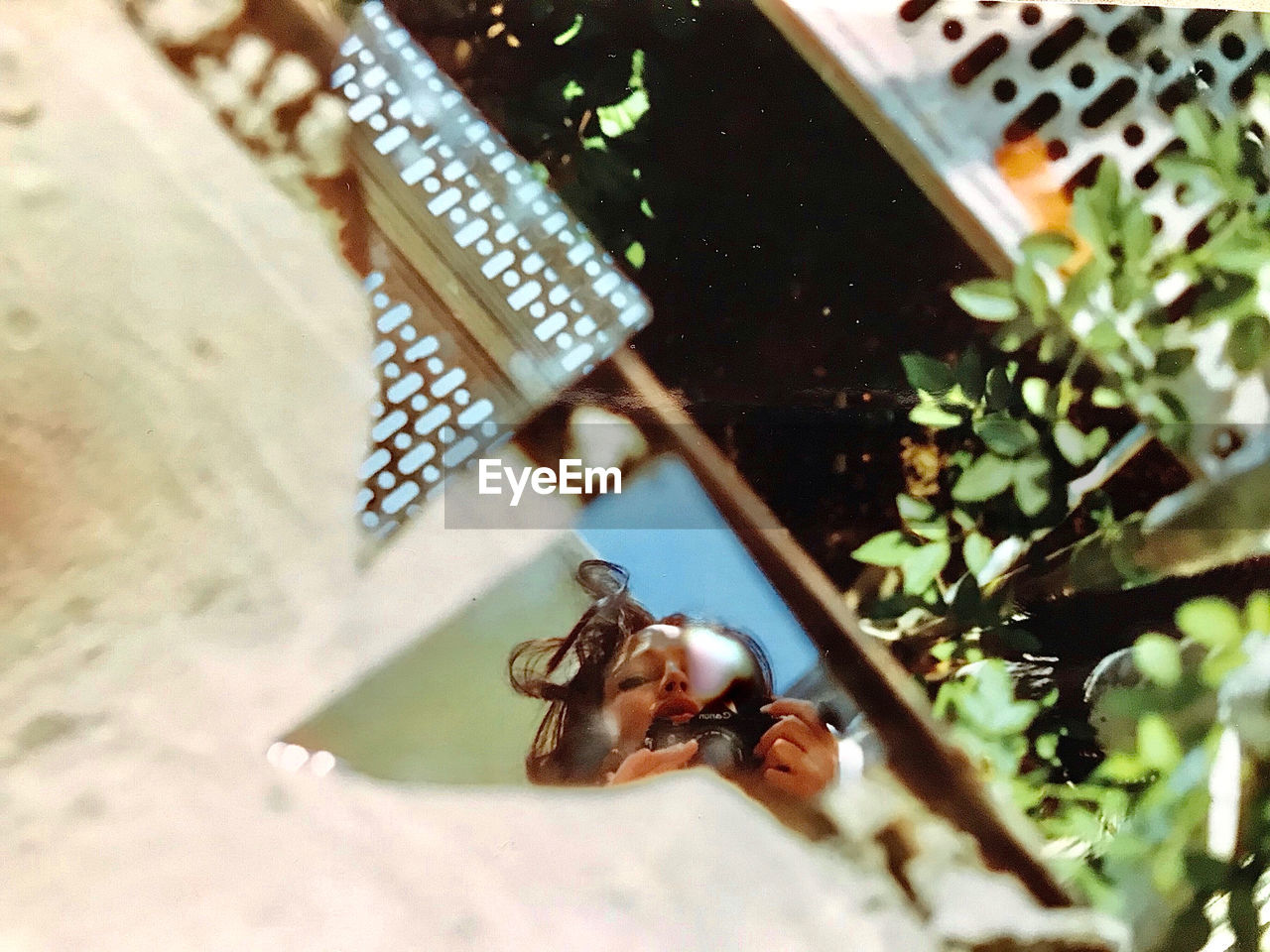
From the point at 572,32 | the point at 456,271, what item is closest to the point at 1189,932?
the point at 456,271

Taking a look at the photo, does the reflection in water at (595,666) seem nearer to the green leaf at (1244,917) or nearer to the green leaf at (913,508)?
the green leaf at (913,508)

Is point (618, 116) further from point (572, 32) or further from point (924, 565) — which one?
point (924, 565)

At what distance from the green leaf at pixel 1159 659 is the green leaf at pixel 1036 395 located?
288 millimetres

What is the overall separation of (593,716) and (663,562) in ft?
A: 0.63

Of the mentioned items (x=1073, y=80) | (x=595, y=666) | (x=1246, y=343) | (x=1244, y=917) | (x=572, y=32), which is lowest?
(x=1244, y=917)

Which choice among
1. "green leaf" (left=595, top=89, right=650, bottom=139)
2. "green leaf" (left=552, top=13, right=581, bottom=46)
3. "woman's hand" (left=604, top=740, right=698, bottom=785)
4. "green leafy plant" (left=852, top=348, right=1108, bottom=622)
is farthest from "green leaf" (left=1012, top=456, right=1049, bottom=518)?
"green leaf" (left=552, top=13, right=581, bottom=46)

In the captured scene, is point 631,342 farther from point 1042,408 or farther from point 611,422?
point 1042,408

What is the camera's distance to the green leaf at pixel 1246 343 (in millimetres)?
856

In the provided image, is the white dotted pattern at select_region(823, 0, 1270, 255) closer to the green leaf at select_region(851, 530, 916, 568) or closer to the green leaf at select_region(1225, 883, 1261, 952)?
the green leaf at select_region(851, 530, 916, 568)

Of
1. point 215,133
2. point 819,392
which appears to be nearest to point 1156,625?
point 819,392

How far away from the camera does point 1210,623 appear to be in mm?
853

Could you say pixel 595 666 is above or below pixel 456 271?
below

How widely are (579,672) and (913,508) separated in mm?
424

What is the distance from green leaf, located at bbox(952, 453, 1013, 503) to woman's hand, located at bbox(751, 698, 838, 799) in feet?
0.99
